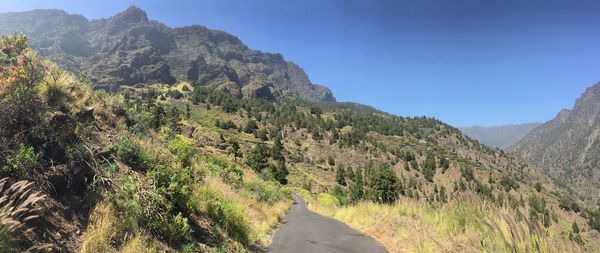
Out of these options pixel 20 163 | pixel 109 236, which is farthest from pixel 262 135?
pixel 20 163

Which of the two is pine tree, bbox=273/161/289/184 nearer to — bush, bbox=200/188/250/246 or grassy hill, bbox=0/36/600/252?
grassy hill, bbox=0/36/600/252

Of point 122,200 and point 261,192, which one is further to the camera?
point 261,192

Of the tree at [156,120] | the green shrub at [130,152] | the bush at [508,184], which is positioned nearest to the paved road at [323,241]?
the green shrub at [130,152]

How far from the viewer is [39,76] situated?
1066 cm

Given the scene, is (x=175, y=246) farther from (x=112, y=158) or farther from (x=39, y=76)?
(x=39, y=76)

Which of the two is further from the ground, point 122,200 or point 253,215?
point 122,200

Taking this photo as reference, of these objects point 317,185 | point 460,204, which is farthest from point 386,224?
point 317,185

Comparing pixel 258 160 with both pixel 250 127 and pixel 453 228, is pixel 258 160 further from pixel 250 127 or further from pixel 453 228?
pixel 453 228

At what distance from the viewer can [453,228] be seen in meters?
10.8

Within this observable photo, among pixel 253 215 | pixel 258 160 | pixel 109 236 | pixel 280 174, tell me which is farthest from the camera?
pixel 258 160

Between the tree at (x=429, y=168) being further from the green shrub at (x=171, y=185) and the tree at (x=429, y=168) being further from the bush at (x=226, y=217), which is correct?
the green shrub at (x=171, y=185)

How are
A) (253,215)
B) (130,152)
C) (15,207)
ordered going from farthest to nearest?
1. (253,215)
2. (130,152)
3. (15,207)

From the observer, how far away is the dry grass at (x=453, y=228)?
4.75 m

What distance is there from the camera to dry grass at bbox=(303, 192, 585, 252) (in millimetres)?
4750
